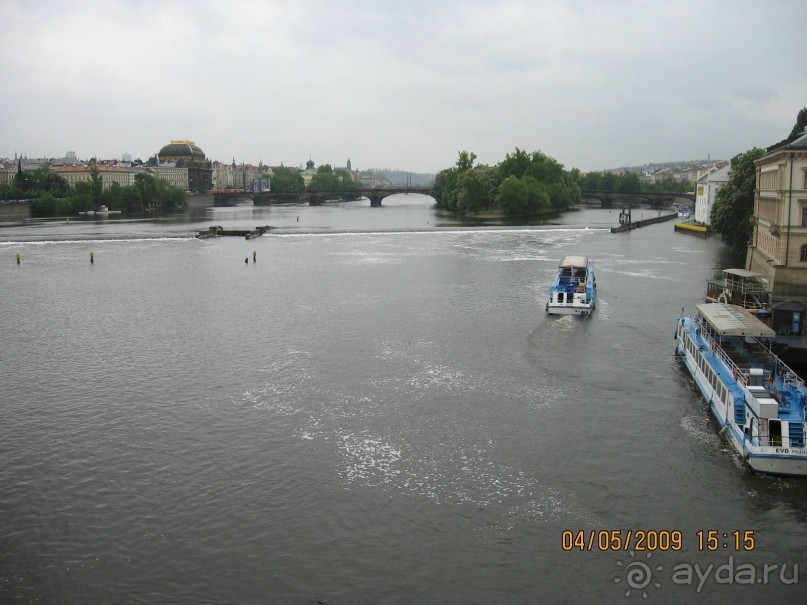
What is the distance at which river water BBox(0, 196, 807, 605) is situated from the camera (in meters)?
14.9

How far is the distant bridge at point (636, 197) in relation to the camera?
152m

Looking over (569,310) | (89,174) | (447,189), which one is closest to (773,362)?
(569,310)

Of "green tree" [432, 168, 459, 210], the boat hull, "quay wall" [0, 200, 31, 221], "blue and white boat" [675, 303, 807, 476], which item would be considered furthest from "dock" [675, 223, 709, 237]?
"quay wall" [0, 200, 31, 221]

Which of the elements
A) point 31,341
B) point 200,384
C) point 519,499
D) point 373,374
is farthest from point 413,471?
point 31,341

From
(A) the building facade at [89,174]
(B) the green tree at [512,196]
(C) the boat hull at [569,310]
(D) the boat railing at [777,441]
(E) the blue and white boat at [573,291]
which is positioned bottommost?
(D) the boat railing at [777,441]

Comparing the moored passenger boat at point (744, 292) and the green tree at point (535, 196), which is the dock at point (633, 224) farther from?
the moored passenger boat at point (744, 292)

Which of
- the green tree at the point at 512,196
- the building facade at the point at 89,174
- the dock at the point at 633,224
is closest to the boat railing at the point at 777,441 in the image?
the dock at the point at 633,224

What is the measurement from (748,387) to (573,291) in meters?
20.0

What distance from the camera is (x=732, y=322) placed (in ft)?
80.5

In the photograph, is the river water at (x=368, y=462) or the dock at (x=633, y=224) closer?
the river water at (x=368, y=462)

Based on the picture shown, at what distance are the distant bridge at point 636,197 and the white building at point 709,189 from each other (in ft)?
175

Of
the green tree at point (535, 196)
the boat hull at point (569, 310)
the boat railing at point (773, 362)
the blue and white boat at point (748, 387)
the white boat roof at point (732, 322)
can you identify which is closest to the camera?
the blue and white boat at point (748, 387)

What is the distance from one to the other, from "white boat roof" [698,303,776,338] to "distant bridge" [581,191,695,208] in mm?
127353

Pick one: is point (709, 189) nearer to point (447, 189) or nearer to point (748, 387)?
point (447, 189)
